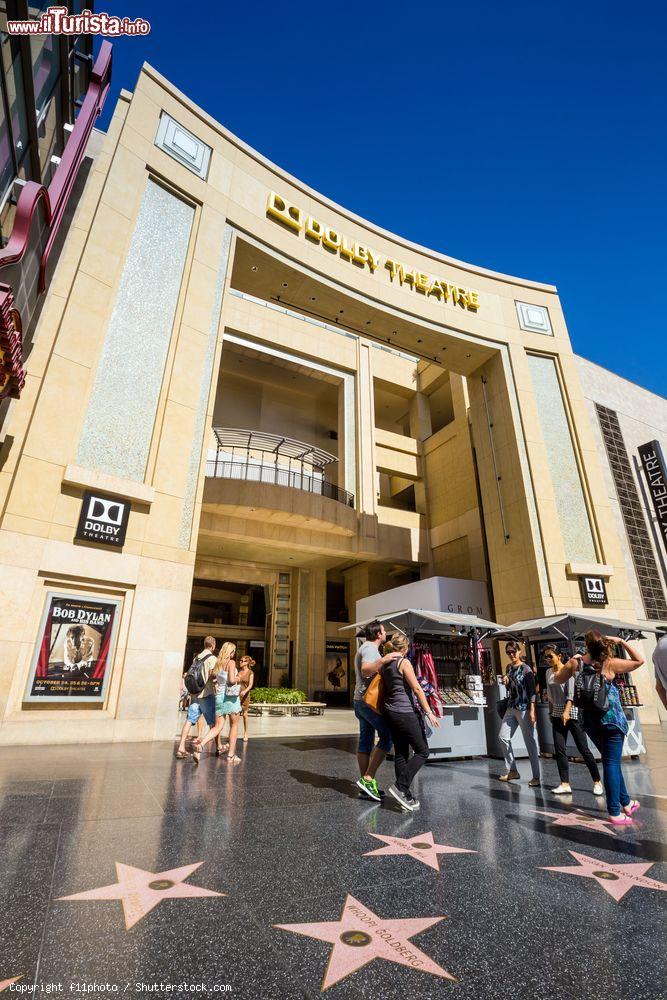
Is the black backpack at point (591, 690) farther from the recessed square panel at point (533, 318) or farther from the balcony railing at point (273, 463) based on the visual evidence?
the recessed square panel at point (533, 318)

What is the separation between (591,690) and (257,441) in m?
21.7

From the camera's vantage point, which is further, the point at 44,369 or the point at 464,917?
the point at 44,369

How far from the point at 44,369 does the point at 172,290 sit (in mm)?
4605

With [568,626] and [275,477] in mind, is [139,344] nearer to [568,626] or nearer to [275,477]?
[275,477]

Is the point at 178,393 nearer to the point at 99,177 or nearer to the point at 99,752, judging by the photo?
the point at 99,177

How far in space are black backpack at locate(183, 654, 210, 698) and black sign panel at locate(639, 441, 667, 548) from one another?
22.4m

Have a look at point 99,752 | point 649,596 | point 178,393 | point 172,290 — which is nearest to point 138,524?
point 178,393

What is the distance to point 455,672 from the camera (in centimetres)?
1370

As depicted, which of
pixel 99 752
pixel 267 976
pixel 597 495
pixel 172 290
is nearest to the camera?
pixel 267 976

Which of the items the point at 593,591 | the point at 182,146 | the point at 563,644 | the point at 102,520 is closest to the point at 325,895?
the point at 102,520

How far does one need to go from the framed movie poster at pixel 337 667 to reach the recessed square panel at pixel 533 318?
19.4 meters

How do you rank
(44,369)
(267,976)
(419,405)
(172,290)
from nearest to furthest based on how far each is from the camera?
(267,976)
(44,369)
(172,290)
(419,405)

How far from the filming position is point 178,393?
1252 cm

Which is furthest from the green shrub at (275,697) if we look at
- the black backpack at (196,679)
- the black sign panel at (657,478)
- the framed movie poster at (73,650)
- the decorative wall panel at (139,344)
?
the black sign panel at (657,478)
